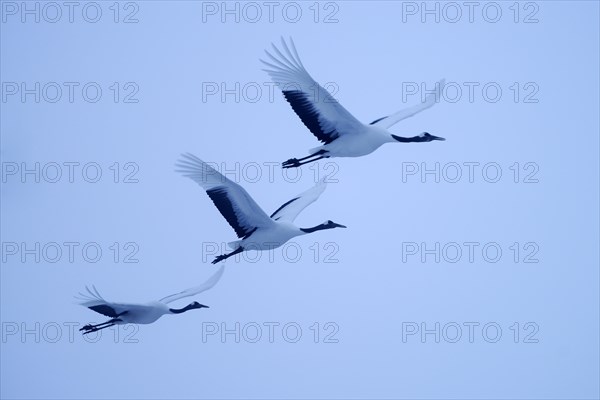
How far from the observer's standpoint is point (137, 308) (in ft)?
73.9

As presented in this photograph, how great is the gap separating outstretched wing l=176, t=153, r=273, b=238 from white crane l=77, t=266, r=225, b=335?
8.22ft

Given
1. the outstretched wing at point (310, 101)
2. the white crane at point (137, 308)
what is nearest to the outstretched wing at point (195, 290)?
the white crane at point (137, 308)

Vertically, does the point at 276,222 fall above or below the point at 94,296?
above

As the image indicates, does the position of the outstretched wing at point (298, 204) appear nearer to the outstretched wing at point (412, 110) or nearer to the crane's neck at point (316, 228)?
the crane's neck at point (316, 228)

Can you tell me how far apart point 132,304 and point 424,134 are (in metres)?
6.73

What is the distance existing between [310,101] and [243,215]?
2640mm

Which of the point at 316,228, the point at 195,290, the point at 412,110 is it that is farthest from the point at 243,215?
the point at 412,110

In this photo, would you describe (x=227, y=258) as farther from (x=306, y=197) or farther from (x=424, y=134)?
(x=424, y=134)

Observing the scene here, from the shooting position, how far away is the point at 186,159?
20.0 metres

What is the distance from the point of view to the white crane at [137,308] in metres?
21.6

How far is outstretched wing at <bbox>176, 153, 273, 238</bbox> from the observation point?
20031 mm

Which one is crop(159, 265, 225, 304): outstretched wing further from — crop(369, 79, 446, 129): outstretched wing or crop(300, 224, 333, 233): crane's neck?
crop(369, 79, 446, 129): outstretched wing

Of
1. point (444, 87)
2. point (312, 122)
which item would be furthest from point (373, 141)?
point (444, 87)

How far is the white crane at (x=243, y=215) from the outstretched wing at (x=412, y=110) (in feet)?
7.76
